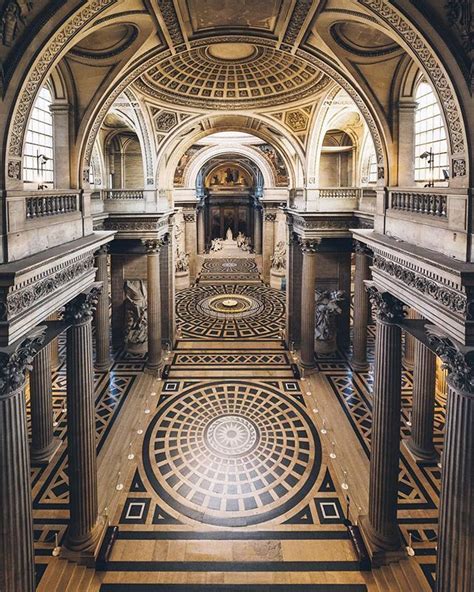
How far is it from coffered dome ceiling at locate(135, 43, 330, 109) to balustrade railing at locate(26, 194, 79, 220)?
16.3 feet

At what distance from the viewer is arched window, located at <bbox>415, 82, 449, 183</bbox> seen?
36.1 ft

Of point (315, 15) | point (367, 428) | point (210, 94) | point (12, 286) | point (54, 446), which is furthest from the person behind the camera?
point (210, 94)

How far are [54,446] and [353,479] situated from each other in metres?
7.22

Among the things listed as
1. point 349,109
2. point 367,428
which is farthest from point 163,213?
point 367,428

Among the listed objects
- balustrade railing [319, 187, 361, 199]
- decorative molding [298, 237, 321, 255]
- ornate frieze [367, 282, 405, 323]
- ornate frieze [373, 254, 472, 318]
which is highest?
balustrade railing [319, 187, 361, 199]

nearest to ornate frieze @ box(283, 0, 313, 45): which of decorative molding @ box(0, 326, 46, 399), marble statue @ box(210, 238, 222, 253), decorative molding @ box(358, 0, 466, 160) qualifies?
decorative molding @ box(358, 0, 466, 160)

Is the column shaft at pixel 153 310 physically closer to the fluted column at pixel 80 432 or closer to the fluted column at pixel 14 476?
the fluted column at pixel 80 432

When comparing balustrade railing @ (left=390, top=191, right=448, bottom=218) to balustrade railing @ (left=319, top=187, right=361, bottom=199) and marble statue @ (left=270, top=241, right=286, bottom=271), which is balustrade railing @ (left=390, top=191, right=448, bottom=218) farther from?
marble statue @ (left=270, top=241, right=286, bottom=271)

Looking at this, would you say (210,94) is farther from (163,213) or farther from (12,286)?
(12,286)

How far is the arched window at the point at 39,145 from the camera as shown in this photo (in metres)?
10.8

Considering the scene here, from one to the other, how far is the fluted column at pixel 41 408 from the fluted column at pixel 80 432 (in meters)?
3.12

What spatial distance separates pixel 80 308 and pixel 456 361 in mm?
5862

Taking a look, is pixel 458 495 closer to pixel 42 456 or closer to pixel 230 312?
pixel 42 456

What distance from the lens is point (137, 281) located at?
61.0ft
